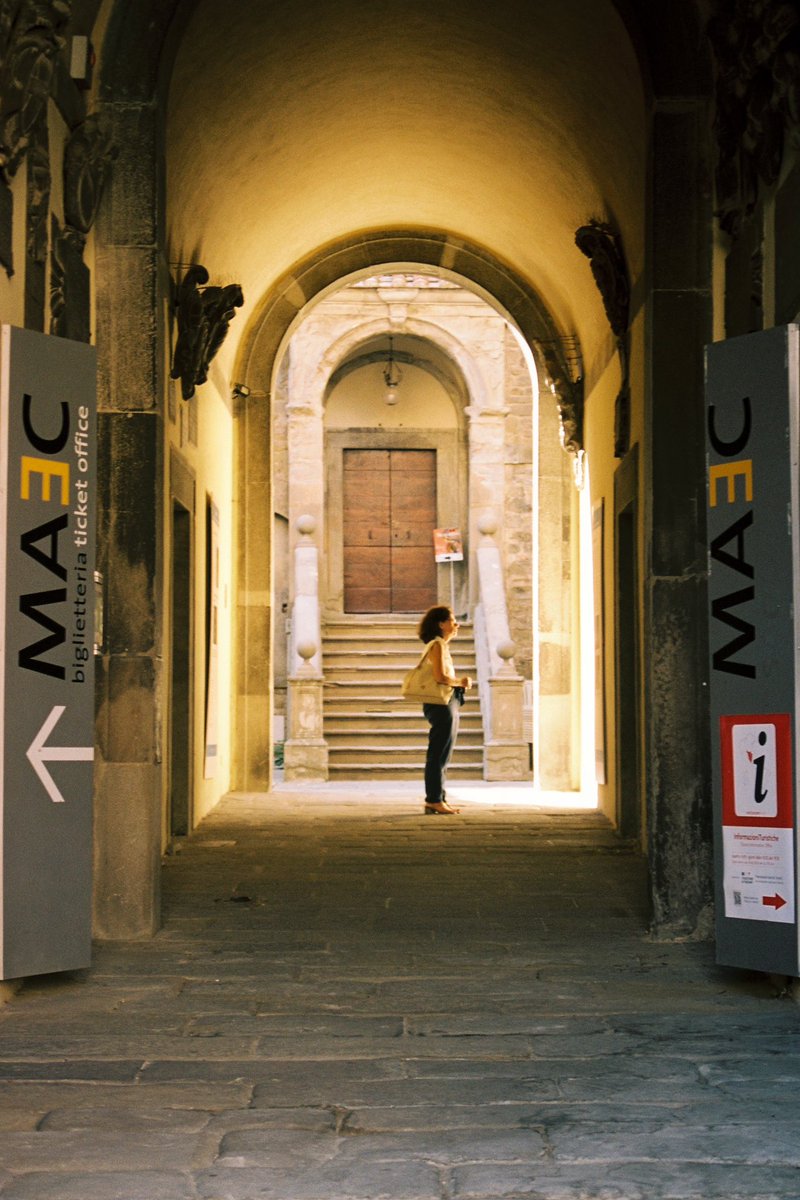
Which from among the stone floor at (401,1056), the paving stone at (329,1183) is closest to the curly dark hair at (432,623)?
the stone floor at (401,1056)

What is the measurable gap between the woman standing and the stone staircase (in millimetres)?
4617

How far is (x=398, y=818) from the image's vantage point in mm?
11500

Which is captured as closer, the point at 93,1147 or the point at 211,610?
the point at 93,1147

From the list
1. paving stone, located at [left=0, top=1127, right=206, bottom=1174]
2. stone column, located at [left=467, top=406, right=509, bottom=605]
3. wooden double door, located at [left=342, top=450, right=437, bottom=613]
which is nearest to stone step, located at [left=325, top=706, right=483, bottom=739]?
stone column, located at [left=467, top=406, right=509, bottom=605]

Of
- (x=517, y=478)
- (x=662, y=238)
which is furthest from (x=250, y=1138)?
(x=517, y=478)

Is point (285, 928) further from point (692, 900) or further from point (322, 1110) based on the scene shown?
point (322, 1110)

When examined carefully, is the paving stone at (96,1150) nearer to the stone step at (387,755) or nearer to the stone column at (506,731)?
the stone column at (506,731)

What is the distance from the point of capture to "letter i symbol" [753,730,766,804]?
557 centimetres

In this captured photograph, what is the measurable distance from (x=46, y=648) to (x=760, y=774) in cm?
258

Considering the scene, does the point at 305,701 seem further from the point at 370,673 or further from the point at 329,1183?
the point at 329,1183

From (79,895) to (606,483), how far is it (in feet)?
21.6

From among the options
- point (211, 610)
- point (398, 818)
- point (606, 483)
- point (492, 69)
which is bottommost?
point (398, 818)

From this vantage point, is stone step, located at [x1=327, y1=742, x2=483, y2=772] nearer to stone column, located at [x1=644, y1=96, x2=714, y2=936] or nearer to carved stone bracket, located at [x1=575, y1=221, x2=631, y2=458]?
carved stone bracket, located at [x1=575, y1=221, x2=631, y2=458]

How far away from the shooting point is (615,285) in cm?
1007
